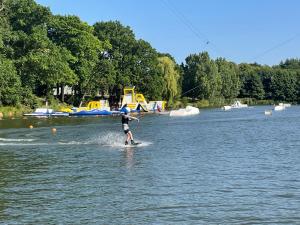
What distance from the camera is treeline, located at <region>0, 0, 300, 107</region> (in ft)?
264

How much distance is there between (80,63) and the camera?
9444 cm

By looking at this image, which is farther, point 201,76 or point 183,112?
point 201,76

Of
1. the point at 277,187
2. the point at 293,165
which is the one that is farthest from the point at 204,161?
the point at 277,187

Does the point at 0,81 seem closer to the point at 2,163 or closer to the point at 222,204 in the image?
the point at 2,163

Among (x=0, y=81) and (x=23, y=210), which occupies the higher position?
(x=0, y=81)

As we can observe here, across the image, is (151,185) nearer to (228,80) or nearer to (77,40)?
(77,40)

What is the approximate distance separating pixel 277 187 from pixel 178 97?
115 m

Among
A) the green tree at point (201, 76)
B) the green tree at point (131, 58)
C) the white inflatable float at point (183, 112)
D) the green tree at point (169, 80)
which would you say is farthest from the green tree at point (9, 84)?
the green tree at point (201, 76)

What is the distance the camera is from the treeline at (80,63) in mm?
80375

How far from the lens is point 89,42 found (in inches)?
3718

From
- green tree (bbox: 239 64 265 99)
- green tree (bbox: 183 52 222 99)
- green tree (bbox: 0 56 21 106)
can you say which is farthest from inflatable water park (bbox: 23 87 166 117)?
green tree (bbox: 239 64 265 99)

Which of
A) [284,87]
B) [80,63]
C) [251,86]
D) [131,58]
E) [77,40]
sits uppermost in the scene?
[77,40]

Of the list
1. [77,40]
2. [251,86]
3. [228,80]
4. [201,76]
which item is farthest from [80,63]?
[251,86]

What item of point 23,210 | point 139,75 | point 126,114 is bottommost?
point 23,210
